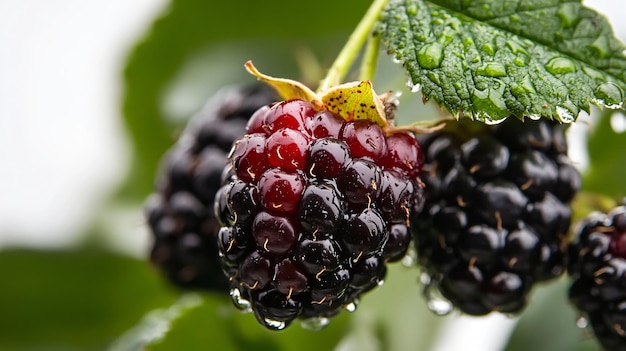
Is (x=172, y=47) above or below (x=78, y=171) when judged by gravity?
above

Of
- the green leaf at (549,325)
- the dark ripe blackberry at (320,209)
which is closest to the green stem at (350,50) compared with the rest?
the dark ripe blackberry at (320,209)

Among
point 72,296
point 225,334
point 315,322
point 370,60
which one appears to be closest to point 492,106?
point 370,60

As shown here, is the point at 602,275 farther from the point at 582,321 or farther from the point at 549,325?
the point at 549,325

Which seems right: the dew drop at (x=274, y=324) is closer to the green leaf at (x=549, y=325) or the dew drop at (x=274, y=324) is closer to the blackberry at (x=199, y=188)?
the blackberry at (x=199, y=188)

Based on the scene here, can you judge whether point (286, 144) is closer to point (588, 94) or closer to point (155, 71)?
point (588, 94)

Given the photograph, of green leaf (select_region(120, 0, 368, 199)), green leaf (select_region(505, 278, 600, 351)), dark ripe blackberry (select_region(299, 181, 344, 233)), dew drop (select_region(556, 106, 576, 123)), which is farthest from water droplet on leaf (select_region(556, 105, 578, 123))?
green leaf (select_region(120, 0, 368, 199))

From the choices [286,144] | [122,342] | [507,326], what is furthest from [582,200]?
[122,342]

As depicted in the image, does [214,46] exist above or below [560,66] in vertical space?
below

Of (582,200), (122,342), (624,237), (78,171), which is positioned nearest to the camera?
(624,237)
